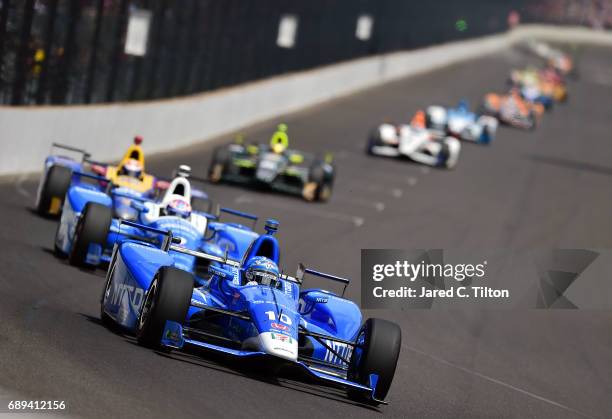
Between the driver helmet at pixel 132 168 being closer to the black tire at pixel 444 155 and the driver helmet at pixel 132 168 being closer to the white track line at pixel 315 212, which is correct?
the white track line at pixel 315 212

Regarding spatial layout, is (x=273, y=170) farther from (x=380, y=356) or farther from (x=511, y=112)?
(x=511, y=112)

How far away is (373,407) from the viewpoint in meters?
11.3

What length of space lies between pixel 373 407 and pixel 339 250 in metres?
10.2

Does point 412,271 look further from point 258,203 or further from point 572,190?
point 572,190

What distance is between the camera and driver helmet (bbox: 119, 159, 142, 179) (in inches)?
727

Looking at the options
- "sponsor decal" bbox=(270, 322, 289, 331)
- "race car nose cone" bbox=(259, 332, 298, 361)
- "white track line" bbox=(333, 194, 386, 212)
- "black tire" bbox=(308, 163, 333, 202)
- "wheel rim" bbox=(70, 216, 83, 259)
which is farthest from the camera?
"white track line" bbox=(333, 194, 386, 212)

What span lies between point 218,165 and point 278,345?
16144 mm

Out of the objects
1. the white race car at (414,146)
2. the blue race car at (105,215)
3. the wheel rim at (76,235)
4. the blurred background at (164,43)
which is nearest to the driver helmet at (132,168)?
the blue race car at (105,215)

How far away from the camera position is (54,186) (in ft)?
58.6

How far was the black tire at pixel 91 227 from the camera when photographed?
14414 mm

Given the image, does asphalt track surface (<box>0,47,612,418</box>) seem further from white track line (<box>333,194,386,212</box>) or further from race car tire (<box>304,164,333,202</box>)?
race car tire (<box>304,164,333,202</box>)

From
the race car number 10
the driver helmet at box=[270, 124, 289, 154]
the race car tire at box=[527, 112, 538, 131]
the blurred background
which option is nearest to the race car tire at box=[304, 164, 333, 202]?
the driver helmet at box=[270, 124, 289, 154]

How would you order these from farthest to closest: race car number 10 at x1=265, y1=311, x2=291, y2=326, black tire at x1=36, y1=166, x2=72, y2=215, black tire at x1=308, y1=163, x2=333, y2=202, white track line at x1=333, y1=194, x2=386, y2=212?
white track line at x1=333, y1=194, x2=386, y2=212, black tire at x1=308, y1=163, x2=333, y2=202, black tire at x1=36, y1=166, x2=72, y2=215, race car number 10 at x1=265, y1=311, x2=291, y2=326

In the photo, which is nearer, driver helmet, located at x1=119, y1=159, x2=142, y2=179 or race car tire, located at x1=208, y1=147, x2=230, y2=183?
driver helmet, located at x1=119, y1=159, x2=142, y2=179
